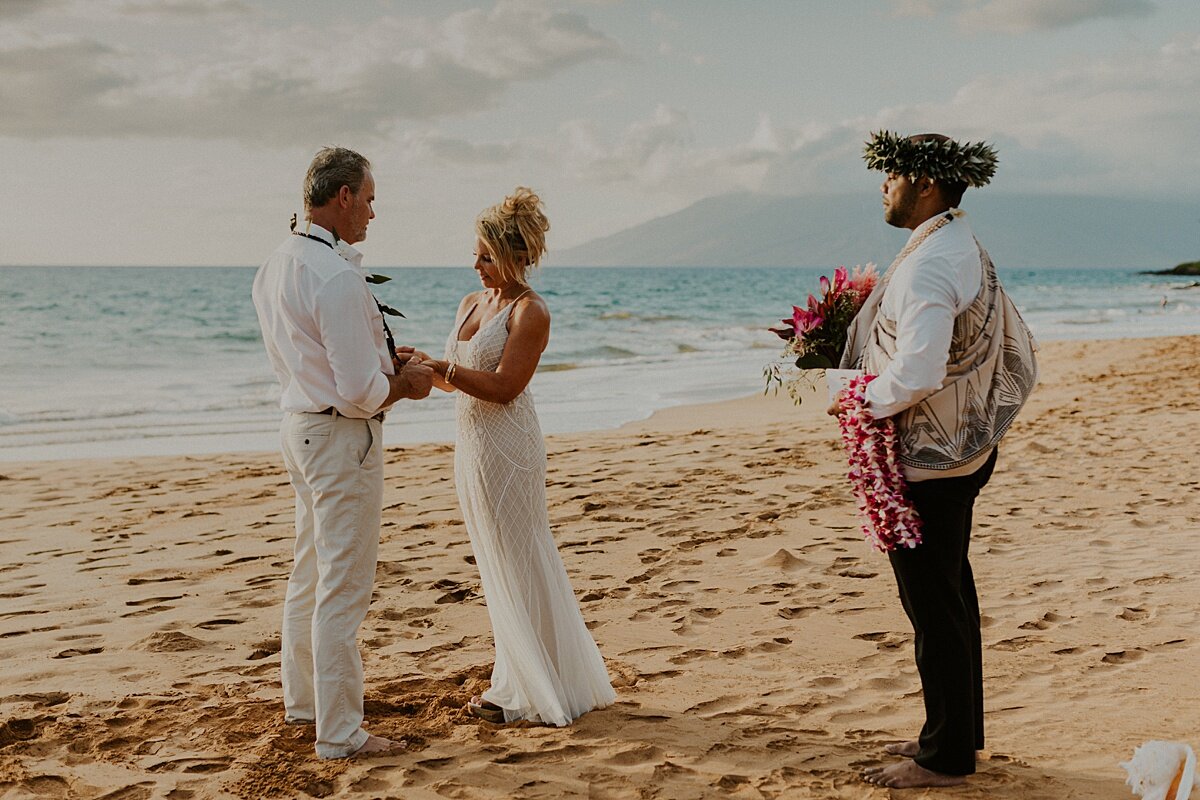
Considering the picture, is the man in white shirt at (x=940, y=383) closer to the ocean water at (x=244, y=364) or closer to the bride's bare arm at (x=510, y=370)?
the bride's bare arm at (x=510, y=370)

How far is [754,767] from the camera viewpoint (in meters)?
3.55

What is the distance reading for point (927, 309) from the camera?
2994mm

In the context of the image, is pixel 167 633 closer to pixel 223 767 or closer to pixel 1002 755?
pixel 223 767

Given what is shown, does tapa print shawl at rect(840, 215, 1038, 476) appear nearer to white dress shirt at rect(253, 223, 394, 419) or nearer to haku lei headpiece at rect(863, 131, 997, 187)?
haku lei headpiece at rect(863, 131, 997, 187)

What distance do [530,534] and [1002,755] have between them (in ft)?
6.19

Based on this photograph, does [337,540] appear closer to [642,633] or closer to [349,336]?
[349,336]

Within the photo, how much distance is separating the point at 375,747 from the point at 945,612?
6.65ft

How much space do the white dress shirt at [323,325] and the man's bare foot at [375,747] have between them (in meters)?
1.19

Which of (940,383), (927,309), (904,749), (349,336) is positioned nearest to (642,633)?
(904,749)

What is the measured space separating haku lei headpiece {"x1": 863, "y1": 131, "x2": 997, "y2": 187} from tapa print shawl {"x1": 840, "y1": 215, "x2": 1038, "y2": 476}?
0.14m

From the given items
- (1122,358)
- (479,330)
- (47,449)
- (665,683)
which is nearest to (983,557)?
(665,683)

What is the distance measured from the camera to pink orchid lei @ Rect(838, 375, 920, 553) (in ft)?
10.4

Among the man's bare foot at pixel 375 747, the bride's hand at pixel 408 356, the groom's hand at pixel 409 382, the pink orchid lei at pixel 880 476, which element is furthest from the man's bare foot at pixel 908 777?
the bride's hand at pixel 408 356

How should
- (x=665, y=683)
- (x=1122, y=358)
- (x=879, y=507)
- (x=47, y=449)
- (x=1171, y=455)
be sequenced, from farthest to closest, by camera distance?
(x=1122, y=358)
(x=47, y=449)
(x=1171, y=455)
(x=665, y=683)
(x=879, y=507)
